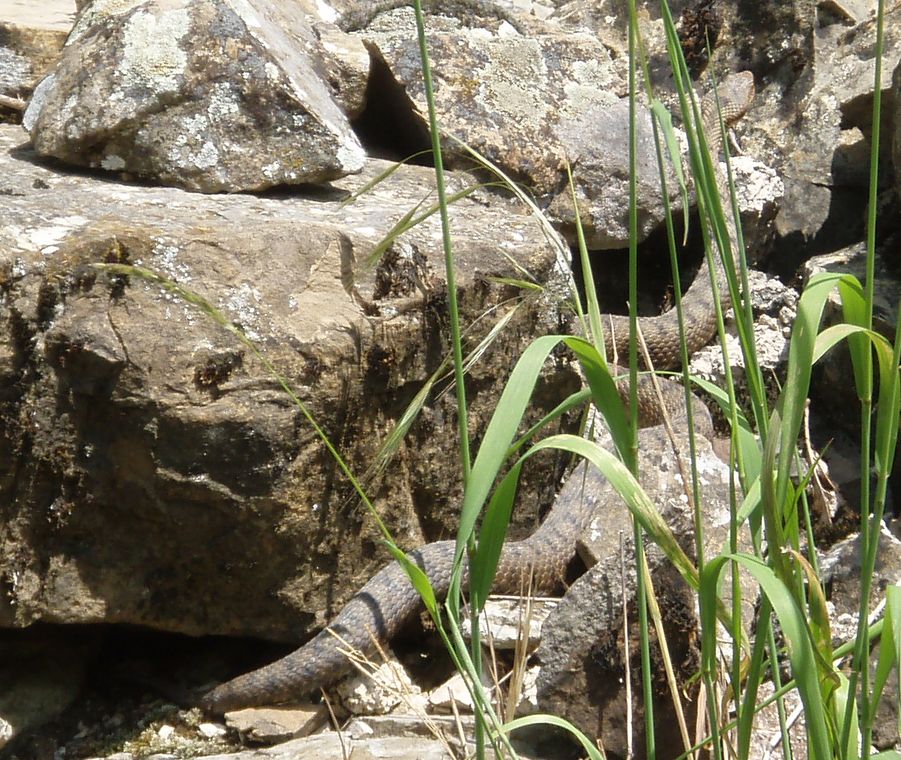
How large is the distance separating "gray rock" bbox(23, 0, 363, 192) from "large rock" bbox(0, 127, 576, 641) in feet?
0.67

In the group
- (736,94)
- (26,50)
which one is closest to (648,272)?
(736,94)

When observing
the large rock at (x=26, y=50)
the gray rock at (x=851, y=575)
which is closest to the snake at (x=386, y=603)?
the gray rock at (x=851, y=575)

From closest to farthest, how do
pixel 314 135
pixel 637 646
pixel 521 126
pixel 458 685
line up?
pixel 637 646 < pixel 458 685 < pixel 314 135 < pixel 521 126

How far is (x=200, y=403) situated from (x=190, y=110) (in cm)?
128

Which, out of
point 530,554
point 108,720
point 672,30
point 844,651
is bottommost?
point 108,720

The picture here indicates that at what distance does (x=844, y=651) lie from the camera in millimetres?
1542

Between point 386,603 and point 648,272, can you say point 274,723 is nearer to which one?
point 386,603

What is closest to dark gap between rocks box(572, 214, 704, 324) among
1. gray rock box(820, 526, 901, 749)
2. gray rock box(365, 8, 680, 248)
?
gray rock box(365, 8, 680, 248)

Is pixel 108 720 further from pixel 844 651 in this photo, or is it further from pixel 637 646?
pixel 844 651

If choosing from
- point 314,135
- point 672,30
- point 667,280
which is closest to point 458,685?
point 314,135

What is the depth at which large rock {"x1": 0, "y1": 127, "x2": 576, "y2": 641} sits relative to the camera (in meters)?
3.18

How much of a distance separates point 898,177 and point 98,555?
4186 mm

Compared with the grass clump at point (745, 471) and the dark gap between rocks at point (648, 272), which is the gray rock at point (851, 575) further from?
the grass clump at point (745, 471)

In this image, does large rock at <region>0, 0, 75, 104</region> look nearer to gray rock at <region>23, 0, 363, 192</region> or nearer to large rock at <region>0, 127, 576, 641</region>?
gray rock at <region>23, 0, 363, 192</region>
